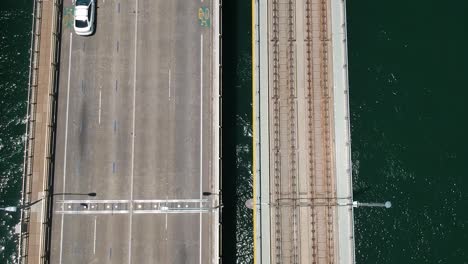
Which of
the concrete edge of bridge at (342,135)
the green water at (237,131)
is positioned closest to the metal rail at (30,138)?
the green water at (237,131)

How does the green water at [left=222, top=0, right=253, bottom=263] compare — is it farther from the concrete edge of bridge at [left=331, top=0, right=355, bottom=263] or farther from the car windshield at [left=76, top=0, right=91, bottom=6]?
the car windshield at [left=76, top=0, right=91, bottom=6]

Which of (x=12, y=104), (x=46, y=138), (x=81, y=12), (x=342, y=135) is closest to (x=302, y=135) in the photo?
(x=342, y=135)

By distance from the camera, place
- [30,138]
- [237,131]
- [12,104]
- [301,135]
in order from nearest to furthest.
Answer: [30,138]
[301,135]
[12,104]
[237,131]

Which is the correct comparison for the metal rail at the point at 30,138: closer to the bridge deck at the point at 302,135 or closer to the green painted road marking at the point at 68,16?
the green painted road marking at the point at 68,16

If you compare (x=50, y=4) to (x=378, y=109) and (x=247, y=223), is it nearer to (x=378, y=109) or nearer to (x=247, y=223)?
(x=247, y=223)

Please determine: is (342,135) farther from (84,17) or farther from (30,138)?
(30,138)

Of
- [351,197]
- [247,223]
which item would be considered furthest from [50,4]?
[351,197]
